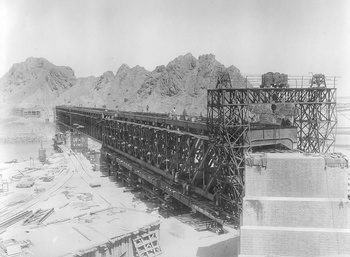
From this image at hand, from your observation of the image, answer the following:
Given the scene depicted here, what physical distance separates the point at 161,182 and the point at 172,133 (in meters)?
3.81

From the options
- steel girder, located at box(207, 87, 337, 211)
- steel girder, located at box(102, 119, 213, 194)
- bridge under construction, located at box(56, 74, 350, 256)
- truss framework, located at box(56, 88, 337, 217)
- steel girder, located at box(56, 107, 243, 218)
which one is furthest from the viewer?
steel girder, located at box(102, 119, 213, 194)

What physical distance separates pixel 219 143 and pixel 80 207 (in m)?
13.7

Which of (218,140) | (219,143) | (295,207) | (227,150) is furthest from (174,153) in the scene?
(295,207)

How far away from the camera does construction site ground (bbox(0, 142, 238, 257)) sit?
19.6 metres

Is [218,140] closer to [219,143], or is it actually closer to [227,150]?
[219,143]

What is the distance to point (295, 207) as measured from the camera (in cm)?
1359

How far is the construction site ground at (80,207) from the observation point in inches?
773

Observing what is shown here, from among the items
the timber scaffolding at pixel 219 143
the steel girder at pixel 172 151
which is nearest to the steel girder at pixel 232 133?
the timber scaffolding at pixel 219 143

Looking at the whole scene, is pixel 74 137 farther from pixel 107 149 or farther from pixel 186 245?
pixel 186 245

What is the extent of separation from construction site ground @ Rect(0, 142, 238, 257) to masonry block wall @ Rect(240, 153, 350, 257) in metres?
5.09

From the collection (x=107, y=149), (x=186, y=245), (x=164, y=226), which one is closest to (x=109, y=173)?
(x=107, y=149)

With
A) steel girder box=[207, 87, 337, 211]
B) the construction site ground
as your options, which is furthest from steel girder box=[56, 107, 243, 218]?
the construction site ground

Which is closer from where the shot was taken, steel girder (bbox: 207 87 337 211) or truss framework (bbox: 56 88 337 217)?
steel girder (bbox: 207 87 337 211)

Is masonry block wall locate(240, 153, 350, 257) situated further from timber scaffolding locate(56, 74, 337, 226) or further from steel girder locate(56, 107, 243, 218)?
steel girder locate(56, 107, 243, 218)
